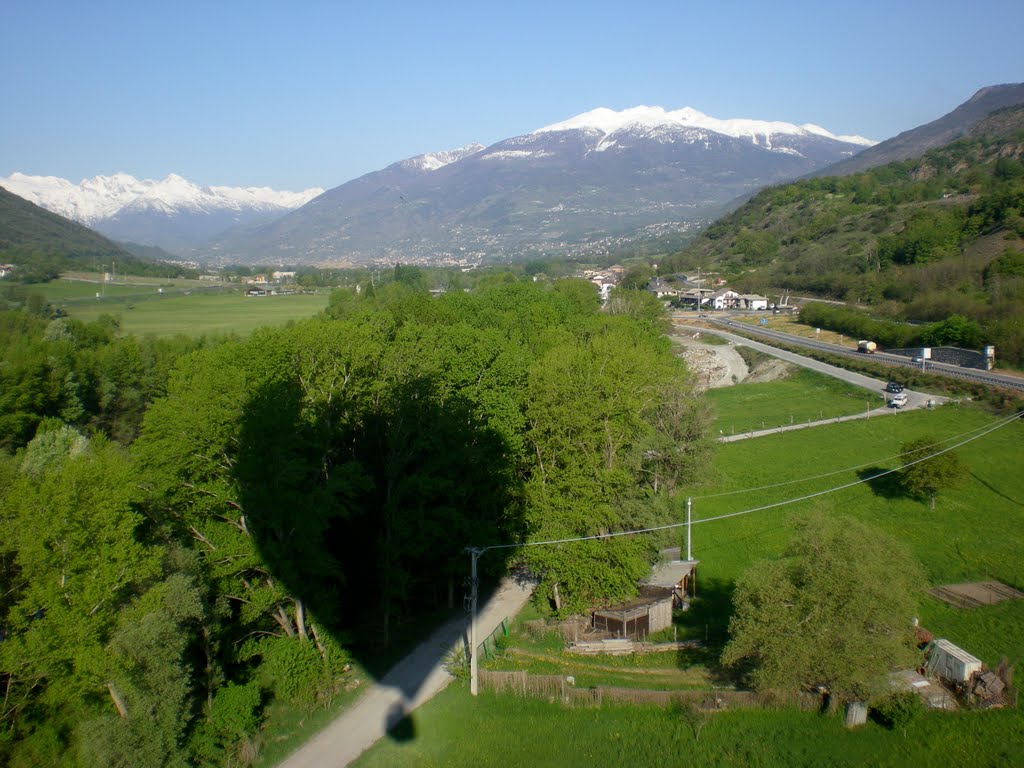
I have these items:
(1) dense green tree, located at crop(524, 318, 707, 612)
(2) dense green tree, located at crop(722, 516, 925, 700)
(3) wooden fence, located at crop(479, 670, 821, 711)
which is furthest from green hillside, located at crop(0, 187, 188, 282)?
(2) dense green tree, located at crop(722, 516, 925, 700)

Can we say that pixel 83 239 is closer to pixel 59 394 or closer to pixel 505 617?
pixel 59 394

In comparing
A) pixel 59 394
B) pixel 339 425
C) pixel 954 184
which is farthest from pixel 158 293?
pixel 954 184

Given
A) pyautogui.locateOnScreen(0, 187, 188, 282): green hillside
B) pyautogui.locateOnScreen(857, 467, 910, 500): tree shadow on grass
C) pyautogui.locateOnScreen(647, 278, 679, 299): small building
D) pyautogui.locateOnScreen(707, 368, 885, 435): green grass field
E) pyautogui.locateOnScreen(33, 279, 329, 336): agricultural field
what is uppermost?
pyautogui.locateOnScreen(0, 187, 188, 282): green hillside

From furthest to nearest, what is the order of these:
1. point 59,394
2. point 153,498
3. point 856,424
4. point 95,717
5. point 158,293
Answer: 1. point 158,293
2. point 856,424
3. point 59,394
4. point 153,498
5. point 95,717

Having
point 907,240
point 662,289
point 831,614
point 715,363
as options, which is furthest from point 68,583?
point 662,289

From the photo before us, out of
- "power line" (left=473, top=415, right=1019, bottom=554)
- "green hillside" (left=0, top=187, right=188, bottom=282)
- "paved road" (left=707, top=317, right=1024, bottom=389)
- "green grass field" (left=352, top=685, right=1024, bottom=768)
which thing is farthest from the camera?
"green hillside" (left=0, top=187, right=188, bottom=282)

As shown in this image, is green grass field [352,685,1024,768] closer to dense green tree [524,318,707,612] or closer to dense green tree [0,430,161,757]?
dense green tree [524,318,707,612]
